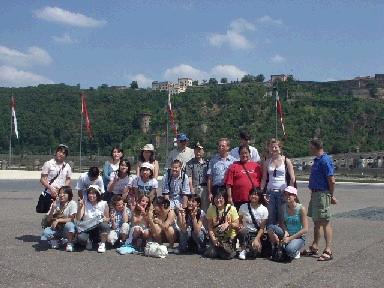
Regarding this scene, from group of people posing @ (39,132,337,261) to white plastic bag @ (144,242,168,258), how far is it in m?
0.38

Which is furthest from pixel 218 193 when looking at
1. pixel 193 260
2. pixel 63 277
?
pixel 63 277

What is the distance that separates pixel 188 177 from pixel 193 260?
140cm

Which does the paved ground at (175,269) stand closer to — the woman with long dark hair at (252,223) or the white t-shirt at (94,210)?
the woman with long dark hair at (252,223)

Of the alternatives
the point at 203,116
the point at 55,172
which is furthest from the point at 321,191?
the point at 203,116

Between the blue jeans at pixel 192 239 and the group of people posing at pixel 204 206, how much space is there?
1 cm

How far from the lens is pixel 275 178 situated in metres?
7.54

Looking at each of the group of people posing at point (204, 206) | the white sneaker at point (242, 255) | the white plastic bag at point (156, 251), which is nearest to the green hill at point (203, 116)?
the group of people posing at point (204, 206)

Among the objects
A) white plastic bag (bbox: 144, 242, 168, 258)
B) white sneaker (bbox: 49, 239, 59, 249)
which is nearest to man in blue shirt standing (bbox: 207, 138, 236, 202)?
white plastic bag (bbox: 144, 242, 168, 258)

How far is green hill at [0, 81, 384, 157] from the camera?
308 feet

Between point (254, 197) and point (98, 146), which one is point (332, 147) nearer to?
point (98, 146)

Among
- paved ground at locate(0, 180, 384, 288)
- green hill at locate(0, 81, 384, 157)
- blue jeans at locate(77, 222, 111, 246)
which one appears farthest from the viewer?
green hill at locate(0, 81, 384, 157)

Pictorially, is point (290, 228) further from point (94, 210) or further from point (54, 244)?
point (54, 244)

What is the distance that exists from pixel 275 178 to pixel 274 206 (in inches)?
14.8

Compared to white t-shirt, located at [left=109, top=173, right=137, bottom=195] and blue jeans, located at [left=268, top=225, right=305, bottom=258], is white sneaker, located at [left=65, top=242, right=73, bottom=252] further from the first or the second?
blue jeans, located at [left=268, top=225, right=305, bottom=258]
